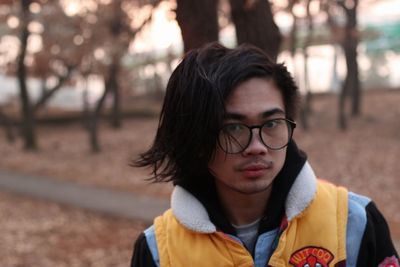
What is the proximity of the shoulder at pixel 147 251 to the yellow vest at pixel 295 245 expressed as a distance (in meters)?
0.04

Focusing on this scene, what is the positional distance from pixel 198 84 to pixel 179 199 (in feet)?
1.18

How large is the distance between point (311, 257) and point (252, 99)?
1.41 ft

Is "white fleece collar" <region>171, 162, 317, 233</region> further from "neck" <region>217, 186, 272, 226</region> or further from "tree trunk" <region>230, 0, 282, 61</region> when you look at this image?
"tree trunk" <region>230, 0, 282, 61</region>

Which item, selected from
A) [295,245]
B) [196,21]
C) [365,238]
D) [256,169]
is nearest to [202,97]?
[256,169]

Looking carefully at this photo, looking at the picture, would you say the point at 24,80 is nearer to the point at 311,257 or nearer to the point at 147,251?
the point at 147,251

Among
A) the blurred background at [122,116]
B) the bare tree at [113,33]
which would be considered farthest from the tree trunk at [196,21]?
the bare tree at [113,33]

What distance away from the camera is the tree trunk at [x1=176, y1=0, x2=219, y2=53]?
13.5 feet

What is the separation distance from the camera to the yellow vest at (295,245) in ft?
5.06

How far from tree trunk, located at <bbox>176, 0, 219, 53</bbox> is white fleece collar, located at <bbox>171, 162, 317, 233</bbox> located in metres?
2.57

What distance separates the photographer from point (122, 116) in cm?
2333

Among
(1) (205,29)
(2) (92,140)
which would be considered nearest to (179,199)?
(1) (205,29)

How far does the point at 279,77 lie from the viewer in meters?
1.63

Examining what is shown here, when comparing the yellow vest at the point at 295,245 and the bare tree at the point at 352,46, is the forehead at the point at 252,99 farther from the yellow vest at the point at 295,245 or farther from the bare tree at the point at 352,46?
the bare tree at the point at 352,46

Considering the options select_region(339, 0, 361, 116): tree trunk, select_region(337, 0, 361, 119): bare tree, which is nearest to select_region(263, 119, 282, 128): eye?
select_region(337, 0, 361, 119): bare tree
